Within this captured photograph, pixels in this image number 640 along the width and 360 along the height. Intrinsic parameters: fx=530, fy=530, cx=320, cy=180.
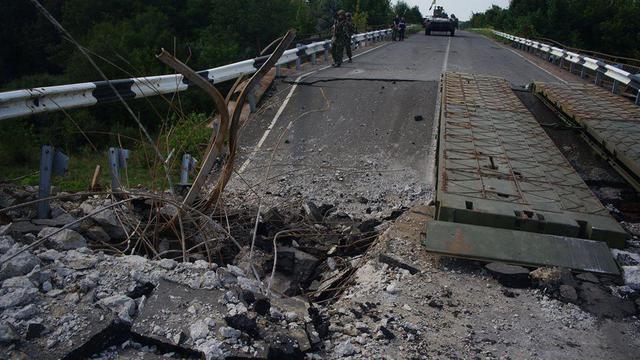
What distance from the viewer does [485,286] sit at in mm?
3805

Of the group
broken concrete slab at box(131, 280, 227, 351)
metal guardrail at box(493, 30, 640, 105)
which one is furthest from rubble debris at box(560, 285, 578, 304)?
metal guardrail at box(493, 30, 640, 105)

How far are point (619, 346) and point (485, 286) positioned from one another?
0.89 m

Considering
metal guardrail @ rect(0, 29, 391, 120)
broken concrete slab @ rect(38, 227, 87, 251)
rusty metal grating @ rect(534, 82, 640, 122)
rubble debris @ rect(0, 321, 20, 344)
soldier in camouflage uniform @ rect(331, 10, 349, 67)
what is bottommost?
broken concrete slab @ rect(38, 227, 87, 251)

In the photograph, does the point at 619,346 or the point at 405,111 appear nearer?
the point at 619,346

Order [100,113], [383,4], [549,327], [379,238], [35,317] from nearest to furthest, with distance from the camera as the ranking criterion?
1. [35,317]
2. [549,327]
3. [379,238]
4. [100,113]
5. [383,4]

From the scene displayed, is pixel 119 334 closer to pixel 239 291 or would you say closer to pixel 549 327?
pixel 239 291

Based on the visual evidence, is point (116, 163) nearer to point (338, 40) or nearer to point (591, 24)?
point (338, 40)

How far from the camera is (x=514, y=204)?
4.65m

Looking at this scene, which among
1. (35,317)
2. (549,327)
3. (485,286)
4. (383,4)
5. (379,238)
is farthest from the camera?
(383,4)

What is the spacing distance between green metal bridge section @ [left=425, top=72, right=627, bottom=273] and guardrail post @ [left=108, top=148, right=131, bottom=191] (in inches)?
109

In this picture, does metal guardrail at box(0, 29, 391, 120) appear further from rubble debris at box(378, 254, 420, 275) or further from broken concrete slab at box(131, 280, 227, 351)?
rubble debris at box(378, 254, 420, 275)

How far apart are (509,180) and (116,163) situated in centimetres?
378

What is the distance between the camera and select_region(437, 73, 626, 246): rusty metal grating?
14.3 ft

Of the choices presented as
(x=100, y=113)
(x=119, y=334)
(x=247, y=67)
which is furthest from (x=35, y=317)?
(x=100, y=113)
